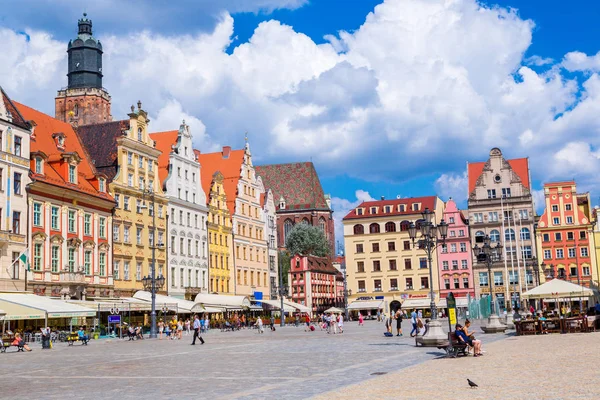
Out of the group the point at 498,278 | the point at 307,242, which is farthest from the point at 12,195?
the point at 307,242

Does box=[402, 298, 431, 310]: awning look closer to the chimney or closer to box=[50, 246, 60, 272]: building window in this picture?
the chimney

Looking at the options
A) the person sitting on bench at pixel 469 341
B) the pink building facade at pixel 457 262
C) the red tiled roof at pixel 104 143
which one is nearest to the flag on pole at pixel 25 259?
the red tiled roof at pixel 104 143

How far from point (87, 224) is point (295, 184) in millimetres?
83175

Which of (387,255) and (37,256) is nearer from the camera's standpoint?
(37,256)

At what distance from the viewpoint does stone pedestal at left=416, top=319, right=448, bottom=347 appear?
93.0 feet

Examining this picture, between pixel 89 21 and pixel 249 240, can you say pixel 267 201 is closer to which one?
pixel 249 240

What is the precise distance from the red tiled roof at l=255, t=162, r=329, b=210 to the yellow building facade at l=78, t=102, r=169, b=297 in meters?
70.1

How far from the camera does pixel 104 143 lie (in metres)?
62.9

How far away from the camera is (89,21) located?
398 feet

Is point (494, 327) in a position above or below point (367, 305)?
below

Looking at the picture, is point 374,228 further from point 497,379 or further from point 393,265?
point 497,379

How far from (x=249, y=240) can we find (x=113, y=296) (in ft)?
94.2

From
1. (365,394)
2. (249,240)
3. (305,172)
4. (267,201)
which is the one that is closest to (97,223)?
(249,240)

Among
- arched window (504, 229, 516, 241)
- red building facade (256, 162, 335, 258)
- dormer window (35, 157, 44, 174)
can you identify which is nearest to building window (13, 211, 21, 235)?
dormer window (35, 157, 44, 174)
